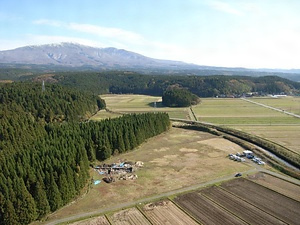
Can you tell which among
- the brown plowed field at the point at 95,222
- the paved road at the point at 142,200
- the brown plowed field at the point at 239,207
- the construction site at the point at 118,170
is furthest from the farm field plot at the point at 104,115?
the brown plowed field at the point at 95,222

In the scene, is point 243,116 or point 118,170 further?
point 243,116

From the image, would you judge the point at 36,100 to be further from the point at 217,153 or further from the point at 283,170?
the point at 283,170

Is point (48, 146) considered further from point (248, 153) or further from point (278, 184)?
point (248, 153)

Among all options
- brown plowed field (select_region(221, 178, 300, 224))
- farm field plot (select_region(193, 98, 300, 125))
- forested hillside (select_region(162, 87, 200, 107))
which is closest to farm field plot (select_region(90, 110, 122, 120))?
farm field plot (select_region(193, 98, 300, 125))

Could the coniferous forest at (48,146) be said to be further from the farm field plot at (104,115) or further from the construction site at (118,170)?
the farm field plot at (104,115)

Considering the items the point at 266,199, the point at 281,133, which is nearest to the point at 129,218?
the point at 266,199

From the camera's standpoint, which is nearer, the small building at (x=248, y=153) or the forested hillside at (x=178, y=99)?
the small building at (x=248, y=153)
